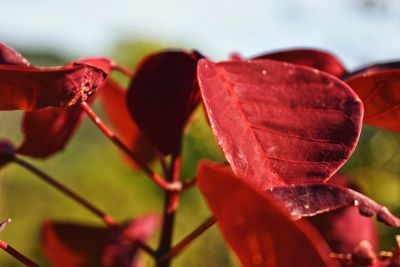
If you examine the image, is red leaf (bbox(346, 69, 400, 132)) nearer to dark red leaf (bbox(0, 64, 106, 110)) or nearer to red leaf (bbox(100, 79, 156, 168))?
dark red leaf (bbox(0, 64, 106, 110))

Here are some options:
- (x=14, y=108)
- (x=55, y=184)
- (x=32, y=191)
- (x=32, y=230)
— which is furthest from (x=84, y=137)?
(x=14, y=108)

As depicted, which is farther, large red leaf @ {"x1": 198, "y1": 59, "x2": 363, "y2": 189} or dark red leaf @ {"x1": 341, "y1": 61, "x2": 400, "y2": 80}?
dark red leaf @ {"x1": 341, "y1": 61, "x2": 400, "y2": 80}

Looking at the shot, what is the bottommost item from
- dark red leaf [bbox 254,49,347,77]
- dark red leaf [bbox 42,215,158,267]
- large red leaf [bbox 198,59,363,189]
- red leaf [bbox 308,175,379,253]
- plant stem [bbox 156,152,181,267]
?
dark red leaf [bbox 42,215,158,267]

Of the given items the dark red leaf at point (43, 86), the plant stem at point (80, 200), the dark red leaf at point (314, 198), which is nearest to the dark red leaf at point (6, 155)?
the plant stem at point (80, 200)

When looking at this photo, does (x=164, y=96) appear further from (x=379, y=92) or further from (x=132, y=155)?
(x=379, y=92)

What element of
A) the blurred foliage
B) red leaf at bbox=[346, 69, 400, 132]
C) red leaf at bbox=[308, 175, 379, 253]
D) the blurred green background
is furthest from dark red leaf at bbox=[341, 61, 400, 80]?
the blurred foliage

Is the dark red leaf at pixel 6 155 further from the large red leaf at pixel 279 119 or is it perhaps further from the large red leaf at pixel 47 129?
the large red leaf at pixel 279 119
